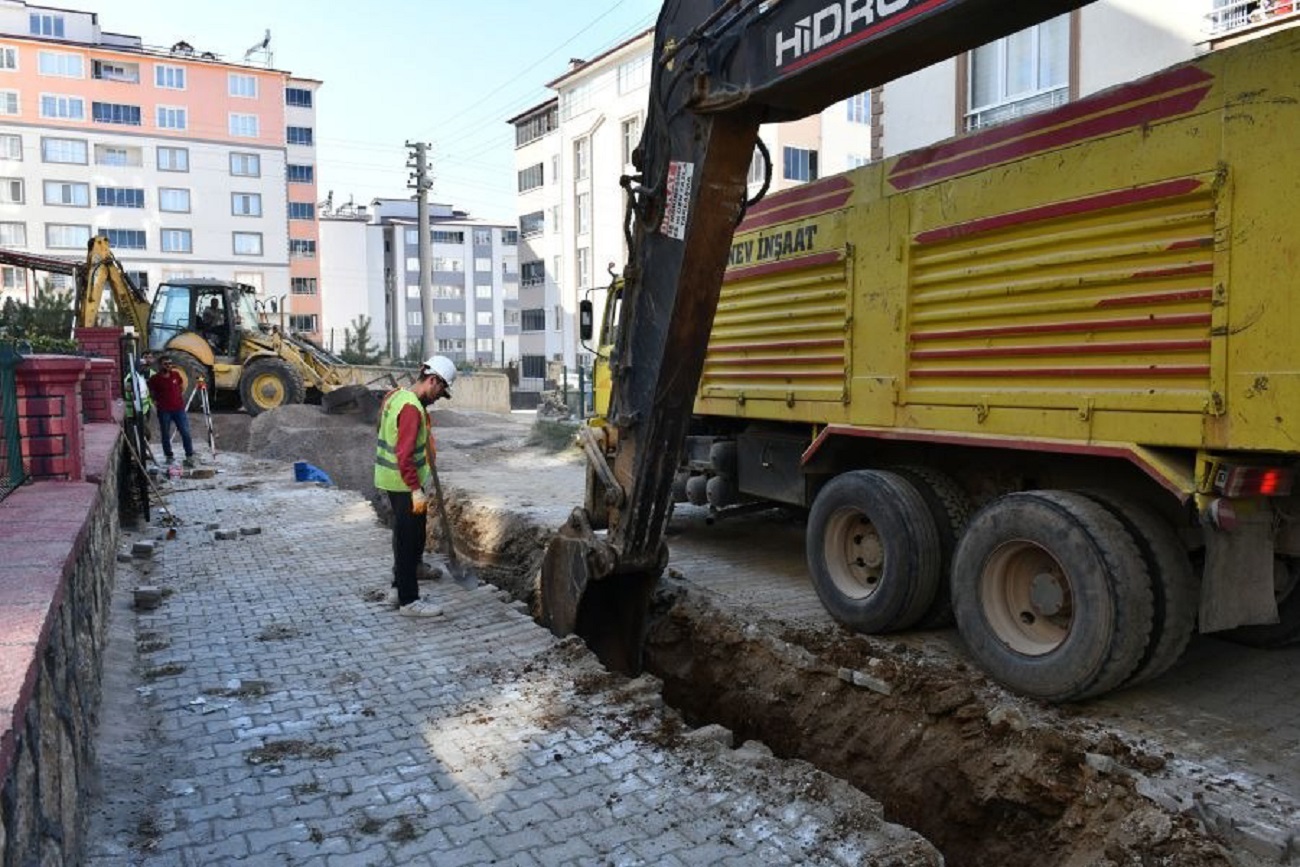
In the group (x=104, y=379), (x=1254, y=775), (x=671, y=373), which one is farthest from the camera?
(x=104, y=379)

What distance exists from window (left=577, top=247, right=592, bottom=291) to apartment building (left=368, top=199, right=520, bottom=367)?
102 feet

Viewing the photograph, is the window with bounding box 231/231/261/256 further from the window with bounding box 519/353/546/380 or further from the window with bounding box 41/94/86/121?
the window with bounding box 519/353/546/380

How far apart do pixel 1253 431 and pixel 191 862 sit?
4.54m

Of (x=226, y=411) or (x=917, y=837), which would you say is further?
(x=226, y=411)

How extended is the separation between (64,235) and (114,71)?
9142 mm

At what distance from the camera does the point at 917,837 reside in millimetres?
3389

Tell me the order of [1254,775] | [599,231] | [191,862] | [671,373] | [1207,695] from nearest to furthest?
1. [191,862]
2. [1254,775]
3. [1207,695]
4. [671,373]
5. [599,231]

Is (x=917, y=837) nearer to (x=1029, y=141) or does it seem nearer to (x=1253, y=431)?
(x=1253, y=431)

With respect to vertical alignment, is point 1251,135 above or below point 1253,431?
above

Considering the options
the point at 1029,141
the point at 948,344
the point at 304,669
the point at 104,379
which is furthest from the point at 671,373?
the point at 104,379

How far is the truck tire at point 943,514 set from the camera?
5.64 meters

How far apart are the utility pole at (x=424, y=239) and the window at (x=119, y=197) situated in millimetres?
25803

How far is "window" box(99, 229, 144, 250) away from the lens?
48.5 m

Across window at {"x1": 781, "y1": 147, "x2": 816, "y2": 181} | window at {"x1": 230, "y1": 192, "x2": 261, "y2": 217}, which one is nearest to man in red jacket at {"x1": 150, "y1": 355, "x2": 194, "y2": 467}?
window at {"x1": 781, "y1": 147, "x2": 816, "y2": 181}
